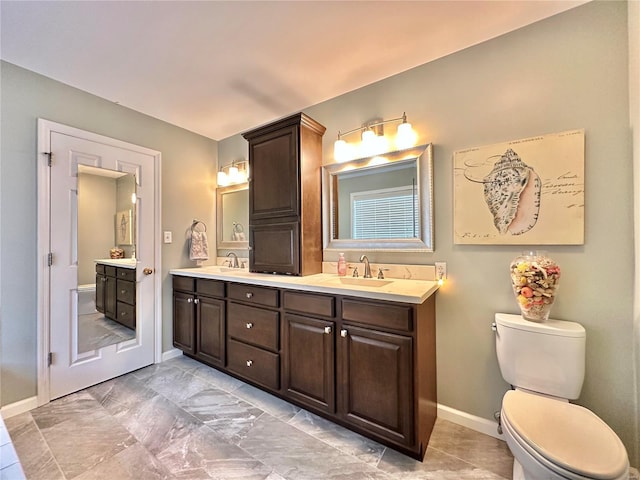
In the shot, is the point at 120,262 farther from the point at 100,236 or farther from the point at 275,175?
the point at 275,175

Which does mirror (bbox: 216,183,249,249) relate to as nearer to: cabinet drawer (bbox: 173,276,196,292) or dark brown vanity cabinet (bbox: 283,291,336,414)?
cabinet drawer (bbox: 173,276,196,292)

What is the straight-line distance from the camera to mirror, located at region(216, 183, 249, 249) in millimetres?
2947

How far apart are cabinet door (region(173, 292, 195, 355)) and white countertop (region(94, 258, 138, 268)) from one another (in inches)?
19.3

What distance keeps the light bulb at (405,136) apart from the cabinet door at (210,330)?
6.24 feet

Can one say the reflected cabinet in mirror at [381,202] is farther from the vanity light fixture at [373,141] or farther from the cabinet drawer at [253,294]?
the cabinet drawer at [253,294]

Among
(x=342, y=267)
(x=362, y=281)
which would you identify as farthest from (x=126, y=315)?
(x=362, y=281)

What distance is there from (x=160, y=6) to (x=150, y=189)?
1.60m

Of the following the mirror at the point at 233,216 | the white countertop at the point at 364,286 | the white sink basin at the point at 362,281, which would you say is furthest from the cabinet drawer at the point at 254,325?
the mirror at the point at 233,216

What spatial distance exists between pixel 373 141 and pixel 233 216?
179 cm

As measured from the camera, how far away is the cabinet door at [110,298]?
230 centimetres

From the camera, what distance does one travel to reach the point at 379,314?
1499 mm

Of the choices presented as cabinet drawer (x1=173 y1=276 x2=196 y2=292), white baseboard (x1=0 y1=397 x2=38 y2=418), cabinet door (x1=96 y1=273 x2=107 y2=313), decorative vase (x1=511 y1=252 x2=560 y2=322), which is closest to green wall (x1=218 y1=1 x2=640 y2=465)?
decorative vase (x1=511 y1=252 x2=560 y2=322)

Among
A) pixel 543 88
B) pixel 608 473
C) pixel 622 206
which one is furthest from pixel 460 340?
pixel 543 88

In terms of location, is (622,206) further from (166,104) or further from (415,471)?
(166,104)
